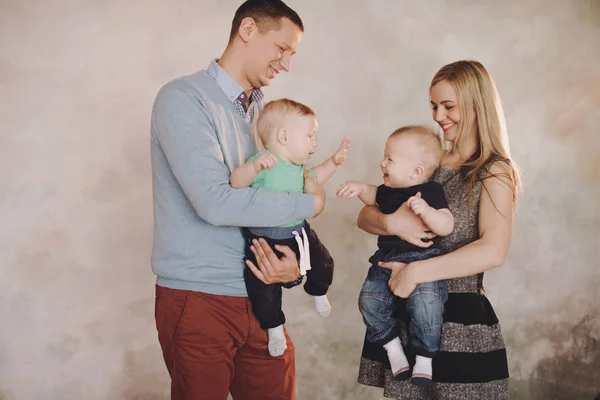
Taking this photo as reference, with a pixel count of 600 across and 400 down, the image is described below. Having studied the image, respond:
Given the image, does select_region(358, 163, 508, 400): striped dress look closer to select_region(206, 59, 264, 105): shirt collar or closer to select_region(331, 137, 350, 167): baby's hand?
select_region(331, 137, 350, 167): baby's hand

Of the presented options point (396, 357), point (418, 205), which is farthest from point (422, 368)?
point (418, 205)

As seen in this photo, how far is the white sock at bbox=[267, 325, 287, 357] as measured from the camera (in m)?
2.32

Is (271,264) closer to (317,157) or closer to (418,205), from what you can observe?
(418,205)

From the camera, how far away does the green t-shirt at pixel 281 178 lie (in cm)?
221

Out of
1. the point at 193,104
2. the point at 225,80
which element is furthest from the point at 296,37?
the point at 193,104

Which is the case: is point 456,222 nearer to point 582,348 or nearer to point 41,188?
point 41,188

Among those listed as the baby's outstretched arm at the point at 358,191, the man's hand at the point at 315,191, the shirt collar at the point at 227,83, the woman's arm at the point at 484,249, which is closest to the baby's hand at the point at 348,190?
the baby's outstretched arm at the point at 358,191

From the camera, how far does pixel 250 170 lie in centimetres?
208

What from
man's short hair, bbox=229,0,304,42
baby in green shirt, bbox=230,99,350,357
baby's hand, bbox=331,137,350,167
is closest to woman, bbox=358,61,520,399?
baby's hand, bbox=331,137,350,167

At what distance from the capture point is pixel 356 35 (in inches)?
152

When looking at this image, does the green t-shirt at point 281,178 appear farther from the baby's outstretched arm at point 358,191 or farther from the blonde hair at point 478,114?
the blonde hair at point 478,114

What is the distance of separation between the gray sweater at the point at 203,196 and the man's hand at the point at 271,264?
0.08m

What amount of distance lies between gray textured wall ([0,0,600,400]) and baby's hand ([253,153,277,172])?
1.62m

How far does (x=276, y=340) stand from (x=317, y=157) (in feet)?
5.43
